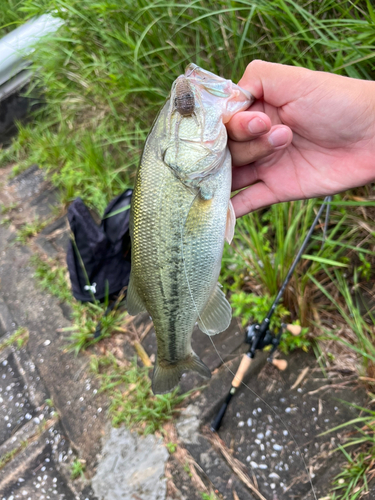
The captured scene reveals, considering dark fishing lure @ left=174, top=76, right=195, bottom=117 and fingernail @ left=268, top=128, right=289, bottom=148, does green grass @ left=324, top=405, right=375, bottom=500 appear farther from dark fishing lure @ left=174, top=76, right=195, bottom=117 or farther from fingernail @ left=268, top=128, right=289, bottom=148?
dark fishing lure @ left=174, top=76, right=195, bottom=117

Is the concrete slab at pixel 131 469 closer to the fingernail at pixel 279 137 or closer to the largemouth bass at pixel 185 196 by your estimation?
the largemouth bass at pixel 185 196

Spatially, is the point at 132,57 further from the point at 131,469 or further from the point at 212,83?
the point at 131,469

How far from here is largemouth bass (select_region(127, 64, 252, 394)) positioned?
147 cm

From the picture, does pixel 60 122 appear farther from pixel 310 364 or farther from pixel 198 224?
pixel 310 364

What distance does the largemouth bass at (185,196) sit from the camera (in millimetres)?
1473

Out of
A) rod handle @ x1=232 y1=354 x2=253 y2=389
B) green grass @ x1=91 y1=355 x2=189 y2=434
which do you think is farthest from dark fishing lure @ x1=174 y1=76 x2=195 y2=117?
green grass @ x1=91 y1=355 x2=189 y2=434

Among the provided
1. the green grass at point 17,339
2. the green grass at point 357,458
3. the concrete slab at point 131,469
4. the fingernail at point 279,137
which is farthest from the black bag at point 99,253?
the green grass at point 357,458

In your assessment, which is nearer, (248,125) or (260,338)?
(248,125)

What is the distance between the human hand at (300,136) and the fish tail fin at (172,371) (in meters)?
0.88

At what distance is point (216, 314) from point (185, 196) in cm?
63

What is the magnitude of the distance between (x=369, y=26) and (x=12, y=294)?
3468 mm

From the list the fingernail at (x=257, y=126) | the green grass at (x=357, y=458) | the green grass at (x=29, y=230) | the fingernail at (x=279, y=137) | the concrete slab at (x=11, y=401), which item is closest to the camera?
the fingernail at (x=257, y=126)

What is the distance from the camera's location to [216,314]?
1.73 m

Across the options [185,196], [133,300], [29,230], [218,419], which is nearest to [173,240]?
[185,196]
